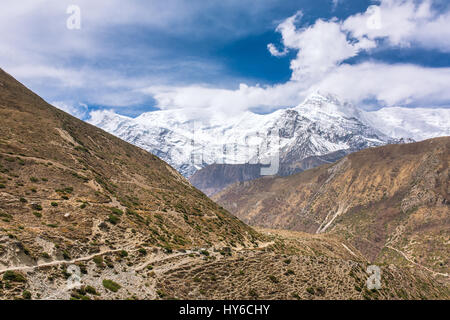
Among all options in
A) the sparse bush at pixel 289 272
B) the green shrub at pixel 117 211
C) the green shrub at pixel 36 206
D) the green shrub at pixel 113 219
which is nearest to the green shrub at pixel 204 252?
the sparse bush at pixel 289 272

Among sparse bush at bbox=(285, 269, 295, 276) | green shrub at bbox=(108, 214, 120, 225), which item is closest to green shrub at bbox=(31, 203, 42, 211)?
green shrub at bbox=(108, 214, 120, 225)

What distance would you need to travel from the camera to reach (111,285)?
84.6 feet

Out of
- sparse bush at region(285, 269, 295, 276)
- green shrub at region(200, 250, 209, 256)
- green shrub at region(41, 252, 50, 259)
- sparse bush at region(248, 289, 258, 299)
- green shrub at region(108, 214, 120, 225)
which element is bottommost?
sparse bush at region(248, 289, 258, 299)

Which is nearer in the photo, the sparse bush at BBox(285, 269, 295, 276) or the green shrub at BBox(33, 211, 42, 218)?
the green shrub at BBox(33, 211, 42, 218)

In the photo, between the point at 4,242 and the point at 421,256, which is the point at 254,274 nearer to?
the point at 4,242

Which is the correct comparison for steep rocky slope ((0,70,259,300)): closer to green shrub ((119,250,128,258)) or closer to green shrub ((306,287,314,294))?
green shrub ((119,250,128,258))

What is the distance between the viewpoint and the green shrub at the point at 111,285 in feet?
83.4

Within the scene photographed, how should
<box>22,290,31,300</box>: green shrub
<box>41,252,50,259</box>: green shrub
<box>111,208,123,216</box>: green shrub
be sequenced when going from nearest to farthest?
1. <box>22,290,31,300</box>: green shrub
2. <box>41,252,50,259</box>: green shrub
3. <box>111,208,123,216</box>: green shrub

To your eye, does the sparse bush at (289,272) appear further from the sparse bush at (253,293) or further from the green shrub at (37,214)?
the green shrub at (37,214)

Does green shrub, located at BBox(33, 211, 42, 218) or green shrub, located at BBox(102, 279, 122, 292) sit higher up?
green shrub, located at BBox(33, 211, 42, 218)

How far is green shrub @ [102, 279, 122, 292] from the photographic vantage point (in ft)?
83.4

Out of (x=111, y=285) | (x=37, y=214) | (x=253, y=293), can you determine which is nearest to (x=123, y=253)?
(x=111, y=285)

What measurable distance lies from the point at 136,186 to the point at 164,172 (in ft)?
82.6

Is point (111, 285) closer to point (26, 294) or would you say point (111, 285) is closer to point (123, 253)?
point (26, 294)
